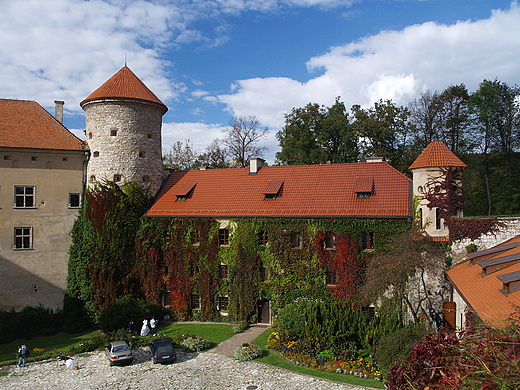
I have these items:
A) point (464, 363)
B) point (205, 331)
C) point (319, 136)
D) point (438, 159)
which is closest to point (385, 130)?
point (319, 136)

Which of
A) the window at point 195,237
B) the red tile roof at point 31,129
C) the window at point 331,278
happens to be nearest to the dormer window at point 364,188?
the window at point 331,278

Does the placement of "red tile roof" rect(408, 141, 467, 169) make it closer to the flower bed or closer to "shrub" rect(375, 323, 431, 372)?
"shrub" rect(375, 323, 431, 372)

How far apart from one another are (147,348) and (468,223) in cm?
1818

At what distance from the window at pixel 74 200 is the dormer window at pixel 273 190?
13340 mm

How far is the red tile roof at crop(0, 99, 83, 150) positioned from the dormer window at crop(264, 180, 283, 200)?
44.7 ft

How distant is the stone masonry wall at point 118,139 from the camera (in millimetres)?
28047

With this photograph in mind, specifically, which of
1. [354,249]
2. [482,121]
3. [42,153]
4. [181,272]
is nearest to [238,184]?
[181,272]

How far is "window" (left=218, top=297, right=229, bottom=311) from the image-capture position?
26688 mm

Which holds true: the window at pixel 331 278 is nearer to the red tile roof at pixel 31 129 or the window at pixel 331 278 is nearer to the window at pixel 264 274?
the window at pixel 264 274

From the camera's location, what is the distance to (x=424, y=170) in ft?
74.8

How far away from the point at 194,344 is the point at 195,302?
250 inches

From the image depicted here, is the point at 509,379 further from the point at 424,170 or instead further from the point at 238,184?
the point at 238,184

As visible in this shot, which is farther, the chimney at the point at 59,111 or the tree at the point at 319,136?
the tree at the point at 319,136

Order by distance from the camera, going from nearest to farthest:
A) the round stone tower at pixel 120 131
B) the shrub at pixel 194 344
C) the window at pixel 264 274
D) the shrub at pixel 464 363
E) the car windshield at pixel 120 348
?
the shrub at pixel 464 363
the car windshield at pixel 120 348
the shrub at pixel 194 344
the window at pixel 264 274
the round stone tower at pixel 120 131
